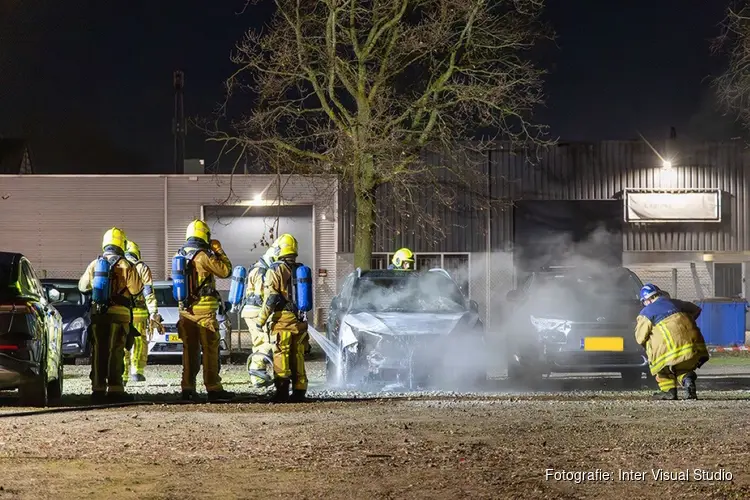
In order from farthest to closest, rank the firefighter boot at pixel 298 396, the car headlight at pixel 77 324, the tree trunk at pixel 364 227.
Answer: the tree trunk at pixel 364 227, the car headlight at pixel 77 324, the firefighter boot at pixel 298 396

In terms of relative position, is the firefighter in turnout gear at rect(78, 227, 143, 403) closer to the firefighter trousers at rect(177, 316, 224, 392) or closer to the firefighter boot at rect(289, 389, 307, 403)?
the firefighter trousers at rect(177, 316, 224, 392)

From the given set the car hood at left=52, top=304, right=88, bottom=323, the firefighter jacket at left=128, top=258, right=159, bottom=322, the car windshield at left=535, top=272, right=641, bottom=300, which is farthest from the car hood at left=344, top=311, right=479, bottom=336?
the car hood at left=52, top=304, right=88, bottom=323

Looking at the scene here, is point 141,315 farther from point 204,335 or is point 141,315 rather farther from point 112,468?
point 112,468

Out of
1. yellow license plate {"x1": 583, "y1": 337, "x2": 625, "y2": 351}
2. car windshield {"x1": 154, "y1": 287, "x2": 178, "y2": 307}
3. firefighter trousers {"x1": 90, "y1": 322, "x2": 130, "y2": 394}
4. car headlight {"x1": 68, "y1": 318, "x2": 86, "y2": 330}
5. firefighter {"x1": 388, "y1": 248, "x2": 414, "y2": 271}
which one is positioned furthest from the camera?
car windshield {"x1": 154, "y1": 287, "x2": 178, "y2": 307}

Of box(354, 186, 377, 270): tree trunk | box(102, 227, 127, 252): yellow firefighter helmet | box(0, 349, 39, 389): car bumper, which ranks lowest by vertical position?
box(0, 349, 39, 389): car bumper

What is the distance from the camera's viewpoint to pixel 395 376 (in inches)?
570

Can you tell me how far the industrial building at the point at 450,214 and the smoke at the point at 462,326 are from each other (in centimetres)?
1668

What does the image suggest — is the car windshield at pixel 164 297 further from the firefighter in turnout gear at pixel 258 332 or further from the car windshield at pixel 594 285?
the car windshield at pixel 594 285

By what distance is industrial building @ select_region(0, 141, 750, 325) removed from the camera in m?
33.1

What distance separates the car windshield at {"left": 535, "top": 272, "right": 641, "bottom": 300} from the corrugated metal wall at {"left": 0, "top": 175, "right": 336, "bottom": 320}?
1745 cm

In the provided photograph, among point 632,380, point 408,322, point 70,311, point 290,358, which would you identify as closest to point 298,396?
point 290,358

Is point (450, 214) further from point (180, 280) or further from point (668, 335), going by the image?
point (180, 280)

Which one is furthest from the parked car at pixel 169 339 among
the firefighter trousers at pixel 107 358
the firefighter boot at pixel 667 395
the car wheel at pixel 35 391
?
the firefighter boot at pixel 667 395

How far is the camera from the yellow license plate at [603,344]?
47.8 feet
